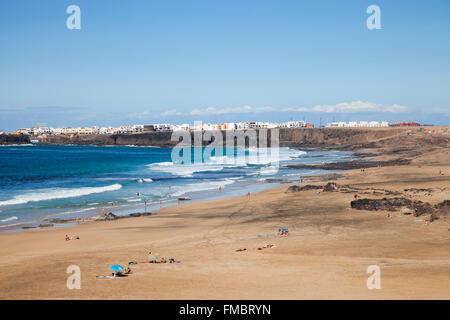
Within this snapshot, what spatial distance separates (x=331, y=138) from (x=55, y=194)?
119m

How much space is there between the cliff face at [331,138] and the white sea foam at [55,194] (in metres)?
75.7

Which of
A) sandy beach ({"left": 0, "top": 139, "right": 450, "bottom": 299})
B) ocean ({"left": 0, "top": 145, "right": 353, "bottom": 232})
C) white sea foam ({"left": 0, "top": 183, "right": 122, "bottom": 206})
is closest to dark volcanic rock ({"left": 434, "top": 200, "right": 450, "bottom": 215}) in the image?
sandy beach ({"left": 0, "top": 139, "right": 450, "bottom": 299})

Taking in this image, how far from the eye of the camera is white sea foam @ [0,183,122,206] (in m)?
34.5

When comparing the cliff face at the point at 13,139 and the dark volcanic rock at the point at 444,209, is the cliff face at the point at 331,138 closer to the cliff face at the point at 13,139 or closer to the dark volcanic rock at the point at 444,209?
the cliff face at the point at 13,139

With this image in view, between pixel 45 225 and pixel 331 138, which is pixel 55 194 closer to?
pixel 45 225

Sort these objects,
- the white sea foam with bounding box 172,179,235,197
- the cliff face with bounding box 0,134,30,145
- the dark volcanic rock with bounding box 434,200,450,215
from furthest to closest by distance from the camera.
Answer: the cliff face with bounding box 0,134,30,145, the white sea foam with bounding box 172,179,235,197, the dark volcanic rock with bounding box 434,200,450,215

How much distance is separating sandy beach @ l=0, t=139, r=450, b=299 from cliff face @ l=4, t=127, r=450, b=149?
77986 mm

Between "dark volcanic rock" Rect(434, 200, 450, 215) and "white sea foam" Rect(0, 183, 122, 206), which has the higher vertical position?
"dark volcanic rock" Rect(434, 200, 450, 215)

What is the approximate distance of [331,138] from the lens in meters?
145

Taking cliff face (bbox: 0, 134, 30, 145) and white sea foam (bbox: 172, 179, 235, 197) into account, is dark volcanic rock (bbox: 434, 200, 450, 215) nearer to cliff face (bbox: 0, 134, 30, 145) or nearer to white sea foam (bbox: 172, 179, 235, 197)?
white sea foam (bbox: 172, 179, 235, 197)

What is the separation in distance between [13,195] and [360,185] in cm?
3097

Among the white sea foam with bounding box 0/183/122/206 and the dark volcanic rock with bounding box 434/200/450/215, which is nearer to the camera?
the dark volcanic rock with bounding box 434/200/450/215

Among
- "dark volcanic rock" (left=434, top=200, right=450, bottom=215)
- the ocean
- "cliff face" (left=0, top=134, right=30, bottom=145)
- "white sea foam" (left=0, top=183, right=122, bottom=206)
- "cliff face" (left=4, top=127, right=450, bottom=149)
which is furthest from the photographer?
"cliff face" (left=0, top=134, right=30, bottom=145)
